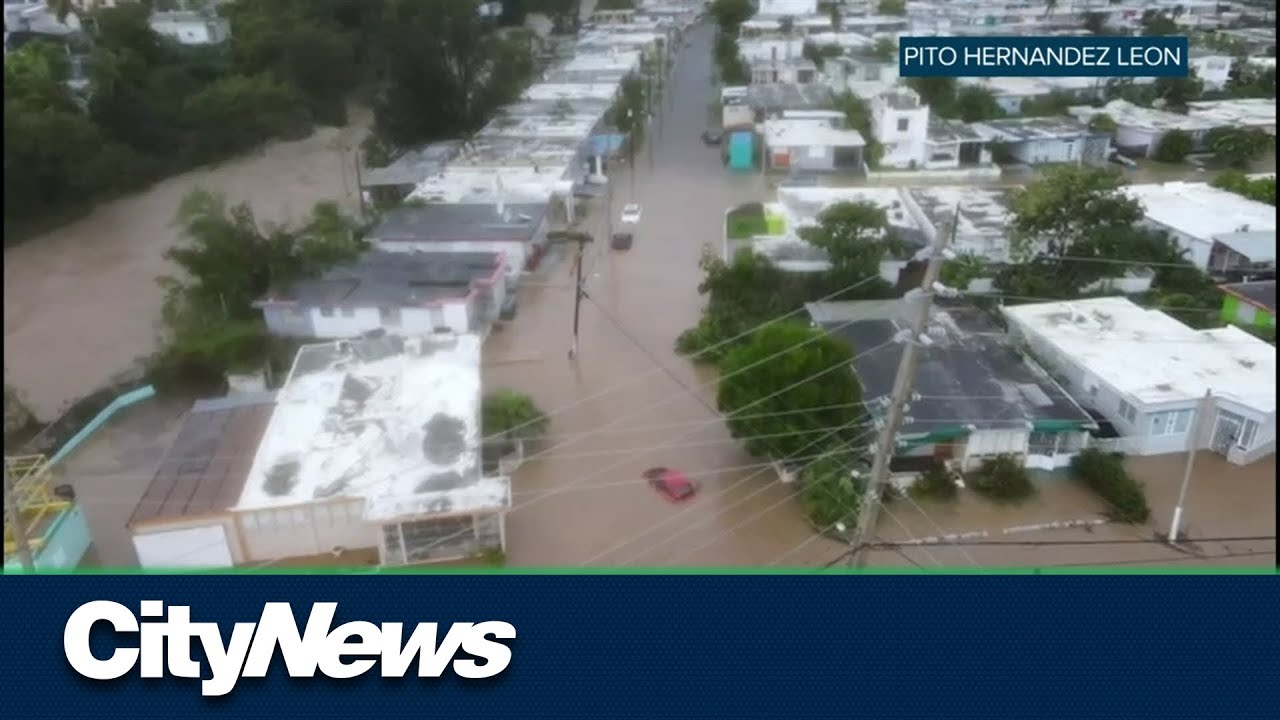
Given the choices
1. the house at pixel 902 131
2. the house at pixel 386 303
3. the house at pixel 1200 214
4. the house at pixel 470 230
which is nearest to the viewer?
the house at pixel 386 303

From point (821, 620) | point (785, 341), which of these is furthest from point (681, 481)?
point (821, 620)

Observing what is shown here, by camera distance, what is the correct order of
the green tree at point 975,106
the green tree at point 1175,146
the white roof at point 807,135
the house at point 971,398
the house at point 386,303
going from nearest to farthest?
the house at point 971,398 < the house at point 386,303 < the white roof at point 807,135 < the green tree at point 1175,146 < the green tree at point 975,106

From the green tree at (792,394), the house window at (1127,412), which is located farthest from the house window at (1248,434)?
the green tree at (792,394)

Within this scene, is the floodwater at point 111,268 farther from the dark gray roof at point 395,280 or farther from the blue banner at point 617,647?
the blue banner at point 617,647

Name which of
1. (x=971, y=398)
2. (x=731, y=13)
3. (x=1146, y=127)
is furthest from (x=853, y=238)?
(x=731, y=13)

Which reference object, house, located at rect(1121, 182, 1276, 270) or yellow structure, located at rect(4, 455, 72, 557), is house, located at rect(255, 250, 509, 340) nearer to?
yellow structure, located at rect(4, 455, 72, 557)

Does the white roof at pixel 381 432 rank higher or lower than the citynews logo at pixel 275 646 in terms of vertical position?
lower

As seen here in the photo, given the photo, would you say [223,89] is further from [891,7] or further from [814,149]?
[891,7]
